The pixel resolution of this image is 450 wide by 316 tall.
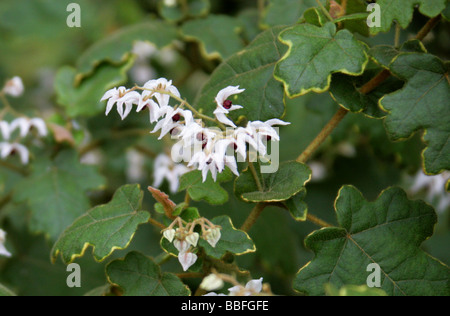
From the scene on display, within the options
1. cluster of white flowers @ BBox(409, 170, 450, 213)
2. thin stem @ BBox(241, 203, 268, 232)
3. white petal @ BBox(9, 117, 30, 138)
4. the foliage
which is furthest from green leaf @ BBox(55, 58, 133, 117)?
cluster of white flowers @ BBox(409, 170, 450, 213)

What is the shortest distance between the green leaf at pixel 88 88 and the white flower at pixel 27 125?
92 mm

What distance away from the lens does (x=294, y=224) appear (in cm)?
200

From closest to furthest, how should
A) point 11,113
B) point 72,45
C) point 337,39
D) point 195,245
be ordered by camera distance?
1. point 195,245
2. point 337,39
3. point 11,113
4. point 72,45

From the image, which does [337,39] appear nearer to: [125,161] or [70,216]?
[70,216]

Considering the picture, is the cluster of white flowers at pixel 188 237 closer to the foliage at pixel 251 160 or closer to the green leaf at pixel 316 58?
the foliage at pixel 251 160

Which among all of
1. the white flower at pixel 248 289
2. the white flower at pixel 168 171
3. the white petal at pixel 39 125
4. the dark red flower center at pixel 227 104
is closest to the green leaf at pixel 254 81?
the dark red flower center at pixel 227 104

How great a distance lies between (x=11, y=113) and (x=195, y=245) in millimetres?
1025

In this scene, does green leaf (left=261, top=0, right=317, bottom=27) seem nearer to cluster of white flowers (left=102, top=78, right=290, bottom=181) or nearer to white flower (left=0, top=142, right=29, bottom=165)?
cluster of white flowers (left=102, top=78, right=290, bottom=181)

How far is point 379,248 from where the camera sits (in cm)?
106

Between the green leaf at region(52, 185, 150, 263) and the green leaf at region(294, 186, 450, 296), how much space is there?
333 mm

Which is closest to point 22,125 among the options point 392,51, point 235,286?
point 235,286

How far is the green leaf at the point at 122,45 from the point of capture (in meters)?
1.66
